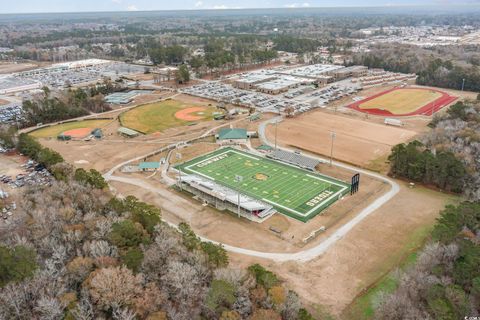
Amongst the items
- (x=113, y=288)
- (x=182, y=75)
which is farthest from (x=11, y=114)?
(x=113, y=288)

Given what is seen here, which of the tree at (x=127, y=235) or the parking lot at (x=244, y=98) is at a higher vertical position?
Answer: the parking lot at (x=244, y=98)

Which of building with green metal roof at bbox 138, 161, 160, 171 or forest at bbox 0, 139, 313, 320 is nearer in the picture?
forest at bbox 0, 139, 313, 320

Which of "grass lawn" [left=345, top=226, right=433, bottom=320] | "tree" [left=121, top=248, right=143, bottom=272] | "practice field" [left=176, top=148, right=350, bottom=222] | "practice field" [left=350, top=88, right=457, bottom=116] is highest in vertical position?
"practice field" [left=350, top=88, right=457, bottom=116]

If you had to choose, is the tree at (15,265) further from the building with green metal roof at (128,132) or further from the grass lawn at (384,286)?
the building with green metal roof at (128,132)

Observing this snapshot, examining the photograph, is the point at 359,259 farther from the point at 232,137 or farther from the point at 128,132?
the point at 128,132

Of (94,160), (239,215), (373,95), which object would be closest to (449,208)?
(239,215)

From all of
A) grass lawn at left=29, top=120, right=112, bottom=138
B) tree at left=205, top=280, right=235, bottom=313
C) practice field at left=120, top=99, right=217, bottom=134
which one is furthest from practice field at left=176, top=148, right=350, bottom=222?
grass lawn at left=29, top=120, right=112, bottom=138

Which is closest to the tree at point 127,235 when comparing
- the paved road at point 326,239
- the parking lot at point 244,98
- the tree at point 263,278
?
the paved road at point 326,239

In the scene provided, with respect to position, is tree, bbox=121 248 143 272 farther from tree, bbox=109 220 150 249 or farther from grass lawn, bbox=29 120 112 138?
grass lawn, bbox=29 120 112 138
